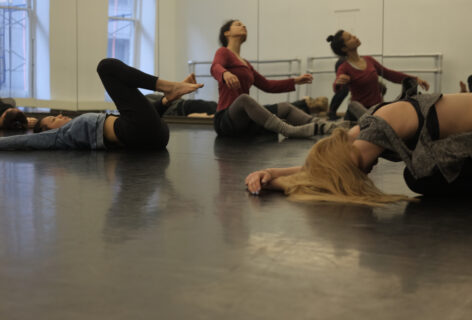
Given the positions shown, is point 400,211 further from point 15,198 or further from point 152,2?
point 152,2

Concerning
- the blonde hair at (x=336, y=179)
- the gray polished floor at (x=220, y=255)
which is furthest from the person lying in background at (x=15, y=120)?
the blonde hair at (x=336, y=179)

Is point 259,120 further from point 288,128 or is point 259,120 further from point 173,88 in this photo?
point 173,88

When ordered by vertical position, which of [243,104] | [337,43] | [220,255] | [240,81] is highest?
[337,43]

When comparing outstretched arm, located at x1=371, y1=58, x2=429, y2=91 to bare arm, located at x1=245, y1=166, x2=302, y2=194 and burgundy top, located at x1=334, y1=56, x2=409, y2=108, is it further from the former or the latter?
bare arm, located at x1=245, y1=166, x2=302, y2=194

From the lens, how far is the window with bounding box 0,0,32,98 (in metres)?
7.43

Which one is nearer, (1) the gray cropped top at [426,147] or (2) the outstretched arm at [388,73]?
(1) the gray cropped top at [426,147]

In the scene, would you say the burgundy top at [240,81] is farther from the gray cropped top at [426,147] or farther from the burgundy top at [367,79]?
the gray cropped top at [426,147]

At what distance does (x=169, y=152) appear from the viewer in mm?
3186

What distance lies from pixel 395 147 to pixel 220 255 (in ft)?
2.09

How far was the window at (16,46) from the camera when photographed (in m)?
7.43

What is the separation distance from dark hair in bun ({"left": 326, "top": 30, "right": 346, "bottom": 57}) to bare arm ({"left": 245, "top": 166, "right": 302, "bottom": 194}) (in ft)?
14.5

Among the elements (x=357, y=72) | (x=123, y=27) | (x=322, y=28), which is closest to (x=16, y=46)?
(x=123, y=27)

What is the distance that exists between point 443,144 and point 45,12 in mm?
6733

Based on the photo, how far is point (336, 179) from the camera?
5.43 ft
